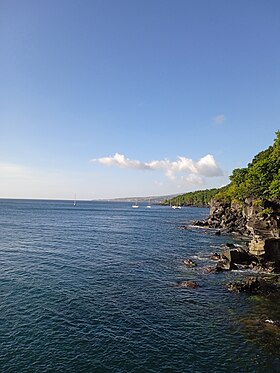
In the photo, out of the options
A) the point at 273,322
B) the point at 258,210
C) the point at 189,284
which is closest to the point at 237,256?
the point at 189,284

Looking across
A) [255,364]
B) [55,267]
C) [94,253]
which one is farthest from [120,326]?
[94,253]

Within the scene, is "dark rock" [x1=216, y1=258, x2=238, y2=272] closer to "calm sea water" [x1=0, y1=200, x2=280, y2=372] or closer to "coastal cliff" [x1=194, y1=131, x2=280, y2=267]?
"calm sea water" [x1=0, y1=200, x2=280, y2=372]

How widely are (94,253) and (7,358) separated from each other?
37138 mm

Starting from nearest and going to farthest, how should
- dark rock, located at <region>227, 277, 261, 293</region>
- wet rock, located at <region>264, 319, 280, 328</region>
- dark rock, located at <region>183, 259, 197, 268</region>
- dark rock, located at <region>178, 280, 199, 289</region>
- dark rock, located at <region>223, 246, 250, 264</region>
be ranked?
1. wet rock, located at <region>264, 319, 280, 328</region>
2. dark rock, located at <region>227, 277, 261, 293</region>
3. dark rock, located at <region>178, 280, 199, 289</region>
4. dark rock, located at <region>183, 259, 197, 268</region>
5. dark rock, located at <region>223, 246, 250, 264</region>

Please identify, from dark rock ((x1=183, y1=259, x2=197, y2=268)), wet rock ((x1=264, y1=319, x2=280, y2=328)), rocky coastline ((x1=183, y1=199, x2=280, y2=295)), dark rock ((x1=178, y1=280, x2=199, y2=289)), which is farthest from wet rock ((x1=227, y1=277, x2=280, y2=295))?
dark rock ((x1=183, y1=259, x2=197, y2=268))

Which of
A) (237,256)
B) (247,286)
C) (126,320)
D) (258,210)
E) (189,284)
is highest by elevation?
(258,210)

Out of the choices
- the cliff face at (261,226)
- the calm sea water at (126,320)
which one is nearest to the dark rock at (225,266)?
the calm sea water at (126,320)

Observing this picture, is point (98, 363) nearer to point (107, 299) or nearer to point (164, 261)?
point (107, 299)

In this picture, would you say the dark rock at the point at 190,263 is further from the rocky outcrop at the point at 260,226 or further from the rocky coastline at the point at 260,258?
the rocky outcrop at the point at 260,226

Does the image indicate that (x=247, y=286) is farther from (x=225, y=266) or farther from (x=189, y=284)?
(x=225, y=266)

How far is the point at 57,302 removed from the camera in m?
32.9

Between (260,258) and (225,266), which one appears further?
(260,258)

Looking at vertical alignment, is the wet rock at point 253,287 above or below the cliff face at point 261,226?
below

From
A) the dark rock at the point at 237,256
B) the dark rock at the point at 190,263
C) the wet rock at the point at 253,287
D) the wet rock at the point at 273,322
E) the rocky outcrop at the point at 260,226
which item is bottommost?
the wet rock at the point at 273,322
